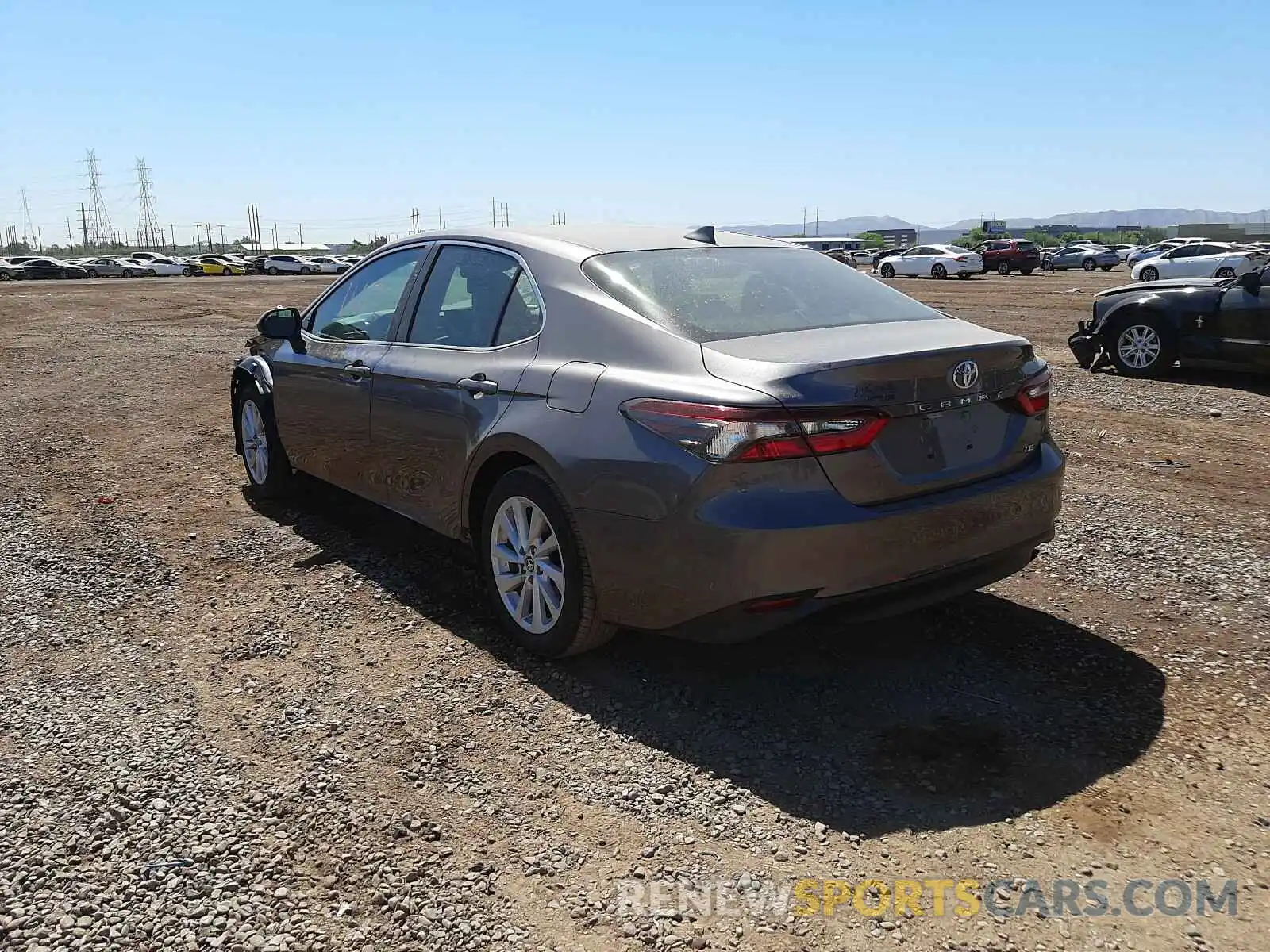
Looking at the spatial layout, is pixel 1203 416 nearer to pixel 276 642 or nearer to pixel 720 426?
pixel 720 426

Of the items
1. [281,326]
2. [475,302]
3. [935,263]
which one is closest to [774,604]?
[475,302]

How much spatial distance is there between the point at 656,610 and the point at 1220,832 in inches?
69.1

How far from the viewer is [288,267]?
69.5 m

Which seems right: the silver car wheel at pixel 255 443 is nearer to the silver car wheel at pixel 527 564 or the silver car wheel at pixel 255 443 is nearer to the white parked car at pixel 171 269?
the silver car wheel at pixel 527 564

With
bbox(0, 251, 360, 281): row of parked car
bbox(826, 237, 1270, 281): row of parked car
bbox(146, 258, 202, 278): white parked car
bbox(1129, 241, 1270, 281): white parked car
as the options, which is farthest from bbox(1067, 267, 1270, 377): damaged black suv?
bbox(146, 258, 202, 278): white parked car

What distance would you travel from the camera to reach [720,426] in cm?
328

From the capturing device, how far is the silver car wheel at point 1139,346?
37.4 feet

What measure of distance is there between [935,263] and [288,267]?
146 feet

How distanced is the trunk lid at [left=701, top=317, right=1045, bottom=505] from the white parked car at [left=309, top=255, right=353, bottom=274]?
68.6 meters

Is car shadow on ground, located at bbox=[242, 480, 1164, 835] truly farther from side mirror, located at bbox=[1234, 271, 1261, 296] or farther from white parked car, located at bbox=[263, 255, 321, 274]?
white parked car, located at bbox=[263, 255, 321, 274]

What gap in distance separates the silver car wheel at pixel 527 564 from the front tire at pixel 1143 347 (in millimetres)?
9524

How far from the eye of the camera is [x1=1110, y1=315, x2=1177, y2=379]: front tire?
11.3 metres

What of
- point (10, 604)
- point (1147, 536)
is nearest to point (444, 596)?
point (10, 604)

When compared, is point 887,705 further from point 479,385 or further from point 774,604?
point 479,385
